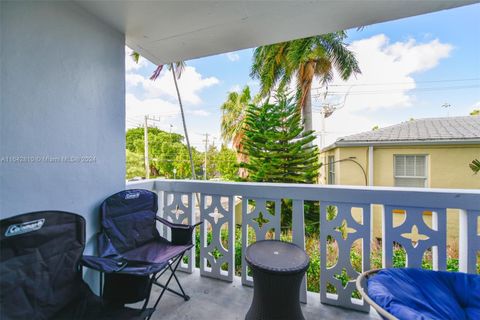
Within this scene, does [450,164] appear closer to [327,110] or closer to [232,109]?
[327,110]

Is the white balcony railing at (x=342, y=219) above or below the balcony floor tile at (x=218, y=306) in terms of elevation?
above

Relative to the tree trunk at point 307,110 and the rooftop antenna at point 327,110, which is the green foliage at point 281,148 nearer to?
the tree trunk at point 307,110

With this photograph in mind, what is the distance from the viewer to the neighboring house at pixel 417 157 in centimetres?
511

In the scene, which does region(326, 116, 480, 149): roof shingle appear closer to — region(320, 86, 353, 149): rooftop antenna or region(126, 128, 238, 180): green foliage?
region(320, 86, 353, 149): rooftop antenna

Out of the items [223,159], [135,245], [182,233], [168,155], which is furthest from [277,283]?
[168,155]

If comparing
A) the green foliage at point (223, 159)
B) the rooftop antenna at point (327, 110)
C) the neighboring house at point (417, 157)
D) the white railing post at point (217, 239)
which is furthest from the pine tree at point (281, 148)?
the green foliage at point (223, 159)

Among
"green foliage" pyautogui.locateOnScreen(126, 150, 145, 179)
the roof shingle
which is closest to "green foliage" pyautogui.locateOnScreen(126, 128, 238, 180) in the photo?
"green foliage" pyautogui.locateOnScreen(126, 150, 145, 179)

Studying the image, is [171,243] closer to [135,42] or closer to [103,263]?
[103,263]

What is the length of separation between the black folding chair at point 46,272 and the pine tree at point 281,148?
4.92 meters

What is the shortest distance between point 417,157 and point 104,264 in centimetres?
714

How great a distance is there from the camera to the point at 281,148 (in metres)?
5.85

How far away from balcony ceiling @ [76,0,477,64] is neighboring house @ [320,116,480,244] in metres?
4.96

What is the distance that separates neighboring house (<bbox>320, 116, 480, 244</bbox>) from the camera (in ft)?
16.8

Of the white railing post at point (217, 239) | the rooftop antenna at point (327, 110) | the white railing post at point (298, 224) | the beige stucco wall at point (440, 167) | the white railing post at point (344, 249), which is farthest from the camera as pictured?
the rooftop antenna at point (327, 110)
